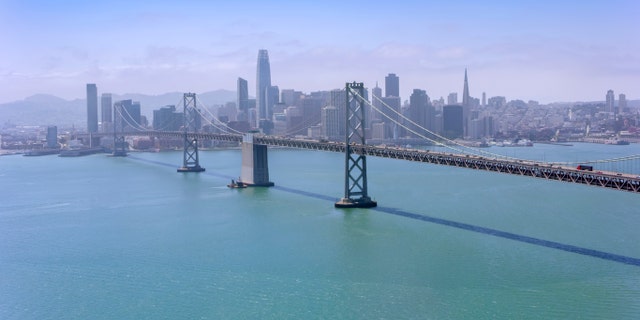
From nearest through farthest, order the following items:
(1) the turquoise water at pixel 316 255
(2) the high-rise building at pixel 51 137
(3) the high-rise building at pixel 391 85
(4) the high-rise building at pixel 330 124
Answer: (1) the turquoise water at pixel 316 255
(2) the high-rise building at pixel 51 137
(4) the high-rise building at pixel 330 124
(3) the high-rise building at pixel 391 85

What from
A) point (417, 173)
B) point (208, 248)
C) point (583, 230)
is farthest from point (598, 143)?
point (208, 248)

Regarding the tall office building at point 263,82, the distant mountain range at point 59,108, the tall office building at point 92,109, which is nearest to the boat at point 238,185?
the tall office building at point 92,109

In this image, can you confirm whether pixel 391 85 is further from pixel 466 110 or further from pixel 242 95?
pixel 242 95

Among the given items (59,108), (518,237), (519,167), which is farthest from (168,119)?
(59,108)

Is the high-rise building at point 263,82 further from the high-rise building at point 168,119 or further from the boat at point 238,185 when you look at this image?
the boat at point 238,185

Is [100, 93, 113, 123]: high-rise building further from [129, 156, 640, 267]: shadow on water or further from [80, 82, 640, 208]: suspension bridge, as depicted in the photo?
[129, 156, 640, 267]: shadow on water

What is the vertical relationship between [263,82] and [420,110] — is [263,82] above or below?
above

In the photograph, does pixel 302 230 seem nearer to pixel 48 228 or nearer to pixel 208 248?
pixel 208 248
